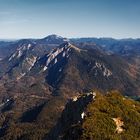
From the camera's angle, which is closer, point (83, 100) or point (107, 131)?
point (107, 131)

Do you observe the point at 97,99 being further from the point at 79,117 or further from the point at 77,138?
the point at 77,138

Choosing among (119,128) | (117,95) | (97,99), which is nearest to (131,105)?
(117,95)

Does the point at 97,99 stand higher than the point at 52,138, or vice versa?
the point at 97,99

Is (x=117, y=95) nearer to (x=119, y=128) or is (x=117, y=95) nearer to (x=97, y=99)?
(x=97, y=99)

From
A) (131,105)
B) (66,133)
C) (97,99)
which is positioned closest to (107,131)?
(66,133)

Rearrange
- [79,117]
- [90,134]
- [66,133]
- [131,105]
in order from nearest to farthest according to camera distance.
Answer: [90,134], [66,133], [79,117], [131,105]

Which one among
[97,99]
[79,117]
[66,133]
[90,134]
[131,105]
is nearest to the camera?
[90,134]
